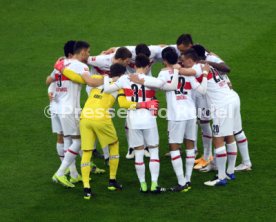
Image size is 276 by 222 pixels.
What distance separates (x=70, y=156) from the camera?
13578 mm

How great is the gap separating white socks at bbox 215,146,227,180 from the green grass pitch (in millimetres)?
254

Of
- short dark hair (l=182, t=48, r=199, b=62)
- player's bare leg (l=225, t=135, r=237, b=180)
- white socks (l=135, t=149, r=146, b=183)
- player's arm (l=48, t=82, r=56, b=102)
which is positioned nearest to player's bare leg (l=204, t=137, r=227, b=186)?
player's bare leg (l=225, t=135, r=237, b=180)

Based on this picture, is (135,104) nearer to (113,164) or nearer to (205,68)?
(113,164)

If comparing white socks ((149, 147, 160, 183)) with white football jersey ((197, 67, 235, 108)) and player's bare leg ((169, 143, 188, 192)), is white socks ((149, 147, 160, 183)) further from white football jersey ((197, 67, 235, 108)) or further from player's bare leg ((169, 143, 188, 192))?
white football jersey ((197, 67, 235, 108))

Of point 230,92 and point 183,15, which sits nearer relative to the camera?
point 230,92

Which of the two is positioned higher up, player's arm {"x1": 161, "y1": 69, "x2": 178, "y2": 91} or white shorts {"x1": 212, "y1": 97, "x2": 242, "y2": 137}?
player's arm {"x1": 161, "y1": 69, "x2": 178, "y2": 91}

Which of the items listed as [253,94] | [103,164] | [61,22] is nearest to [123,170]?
[103,164]

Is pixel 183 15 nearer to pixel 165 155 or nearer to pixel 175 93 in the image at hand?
pixel 165 155

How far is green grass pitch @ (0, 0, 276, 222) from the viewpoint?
41.9 ft

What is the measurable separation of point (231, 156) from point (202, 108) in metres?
1.12

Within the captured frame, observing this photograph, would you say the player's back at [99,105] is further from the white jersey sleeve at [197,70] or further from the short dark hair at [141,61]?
the white jersey sleeve at [197,70]

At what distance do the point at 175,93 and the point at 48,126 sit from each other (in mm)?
4420

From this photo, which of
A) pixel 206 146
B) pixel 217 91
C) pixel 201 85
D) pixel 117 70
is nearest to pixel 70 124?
pixel 117 70

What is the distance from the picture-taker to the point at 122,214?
12531 millimetres
